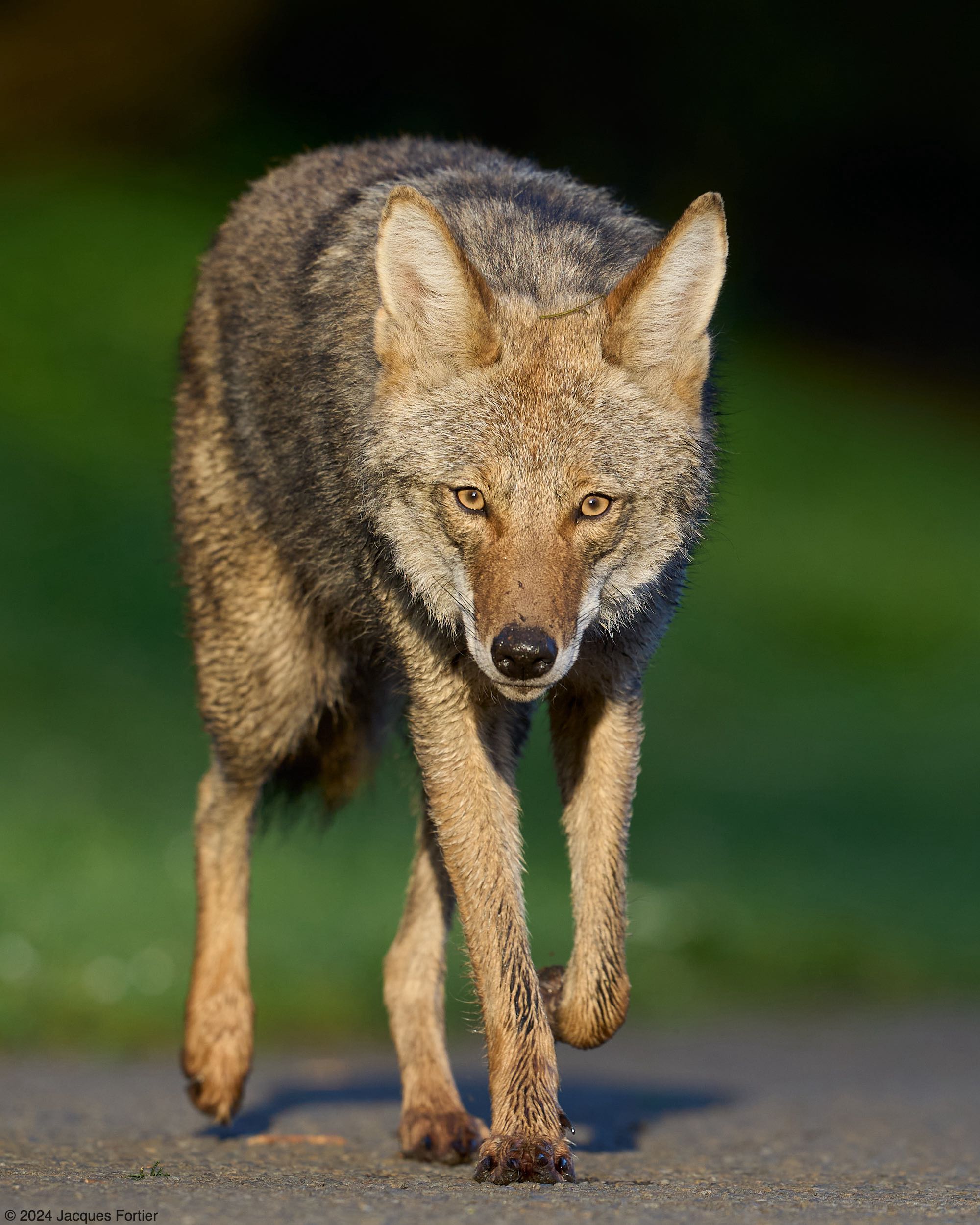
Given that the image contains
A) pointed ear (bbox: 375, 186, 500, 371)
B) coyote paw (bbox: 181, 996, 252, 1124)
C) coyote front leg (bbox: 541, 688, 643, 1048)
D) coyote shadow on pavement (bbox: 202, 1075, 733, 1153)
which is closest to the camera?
pointed ear (bbox: 375, 186, 500, 371)

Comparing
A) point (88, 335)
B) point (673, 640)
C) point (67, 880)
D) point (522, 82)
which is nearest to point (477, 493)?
point (67, 880)

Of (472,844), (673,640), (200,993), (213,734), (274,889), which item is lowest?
(673,640)

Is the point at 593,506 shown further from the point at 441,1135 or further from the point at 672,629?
the point at 672,629

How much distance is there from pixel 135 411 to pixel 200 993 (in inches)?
573

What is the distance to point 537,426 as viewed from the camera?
5164 millimetres

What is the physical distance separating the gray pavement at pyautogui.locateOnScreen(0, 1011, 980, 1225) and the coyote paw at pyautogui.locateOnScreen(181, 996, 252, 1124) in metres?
0.11

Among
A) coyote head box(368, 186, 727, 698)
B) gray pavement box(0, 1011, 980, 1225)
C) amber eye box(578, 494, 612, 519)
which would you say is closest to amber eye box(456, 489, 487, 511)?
coyote head box(368, 186, 727, 698)

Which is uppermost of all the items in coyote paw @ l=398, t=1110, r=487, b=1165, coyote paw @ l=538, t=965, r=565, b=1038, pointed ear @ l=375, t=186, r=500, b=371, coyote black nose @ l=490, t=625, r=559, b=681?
pointed ear @ l=375, t=186, r=500, b=371

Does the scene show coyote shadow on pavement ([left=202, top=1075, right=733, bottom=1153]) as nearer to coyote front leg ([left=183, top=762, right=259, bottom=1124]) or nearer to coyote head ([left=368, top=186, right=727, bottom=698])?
coyote front leg ([left=183, top=762, right=259, bottom=1124])

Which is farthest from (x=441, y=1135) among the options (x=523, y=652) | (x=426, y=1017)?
(x=523, y=652)

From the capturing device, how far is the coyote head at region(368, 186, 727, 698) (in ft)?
16.6

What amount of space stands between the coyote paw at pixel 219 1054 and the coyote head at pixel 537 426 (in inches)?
79.6

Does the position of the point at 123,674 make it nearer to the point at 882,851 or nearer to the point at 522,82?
the point at 882,851

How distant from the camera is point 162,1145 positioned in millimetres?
5770
